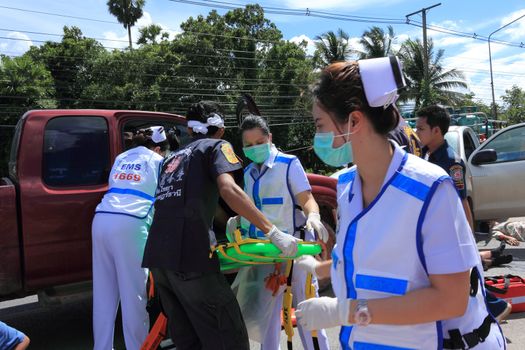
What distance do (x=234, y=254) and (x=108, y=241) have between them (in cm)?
140

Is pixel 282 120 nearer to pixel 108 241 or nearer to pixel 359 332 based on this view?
pixel 108 241

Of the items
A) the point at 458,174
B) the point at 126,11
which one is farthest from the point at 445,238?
the point at 126,11

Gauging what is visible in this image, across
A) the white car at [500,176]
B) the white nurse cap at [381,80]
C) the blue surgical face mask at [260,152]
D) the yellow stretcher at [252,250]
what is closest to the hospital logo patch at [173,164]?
the yellow stretcher at [252,250]

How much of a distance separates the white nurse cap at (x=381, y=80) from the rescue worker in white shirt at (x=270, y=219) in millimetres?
1961

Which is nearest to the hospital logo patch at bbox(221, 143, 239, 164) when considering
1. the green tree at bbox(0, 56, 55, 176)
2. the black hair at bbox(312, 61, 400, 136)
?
the black hair at bbox(312, 61, 400, 136)

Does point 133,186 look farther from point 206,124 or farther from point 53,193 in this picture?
point 206,124

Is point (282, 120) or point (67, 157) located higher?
point (282, 120)

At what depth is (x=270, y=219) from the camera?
3607 mm

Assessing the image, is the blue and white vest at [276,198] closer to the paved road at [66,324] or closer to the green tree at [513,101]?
the paved road at [66,324]

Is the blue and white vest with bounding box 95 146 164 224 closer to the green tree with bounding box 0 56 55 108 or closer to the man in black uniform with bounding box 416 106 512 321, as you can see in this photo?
the man in black uniform with bounding box 416 106 512 321

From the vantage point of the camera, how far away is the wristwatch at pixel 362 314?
1388mm

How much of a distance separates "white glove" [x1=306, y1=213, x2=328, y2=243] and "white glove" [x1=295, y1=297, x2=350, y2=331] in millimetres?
1529

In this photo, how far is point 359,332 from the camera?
1541 millimetres

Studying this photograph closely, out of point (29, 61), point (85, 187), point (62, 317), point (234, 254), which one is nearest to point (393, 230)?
point (234, 254)
